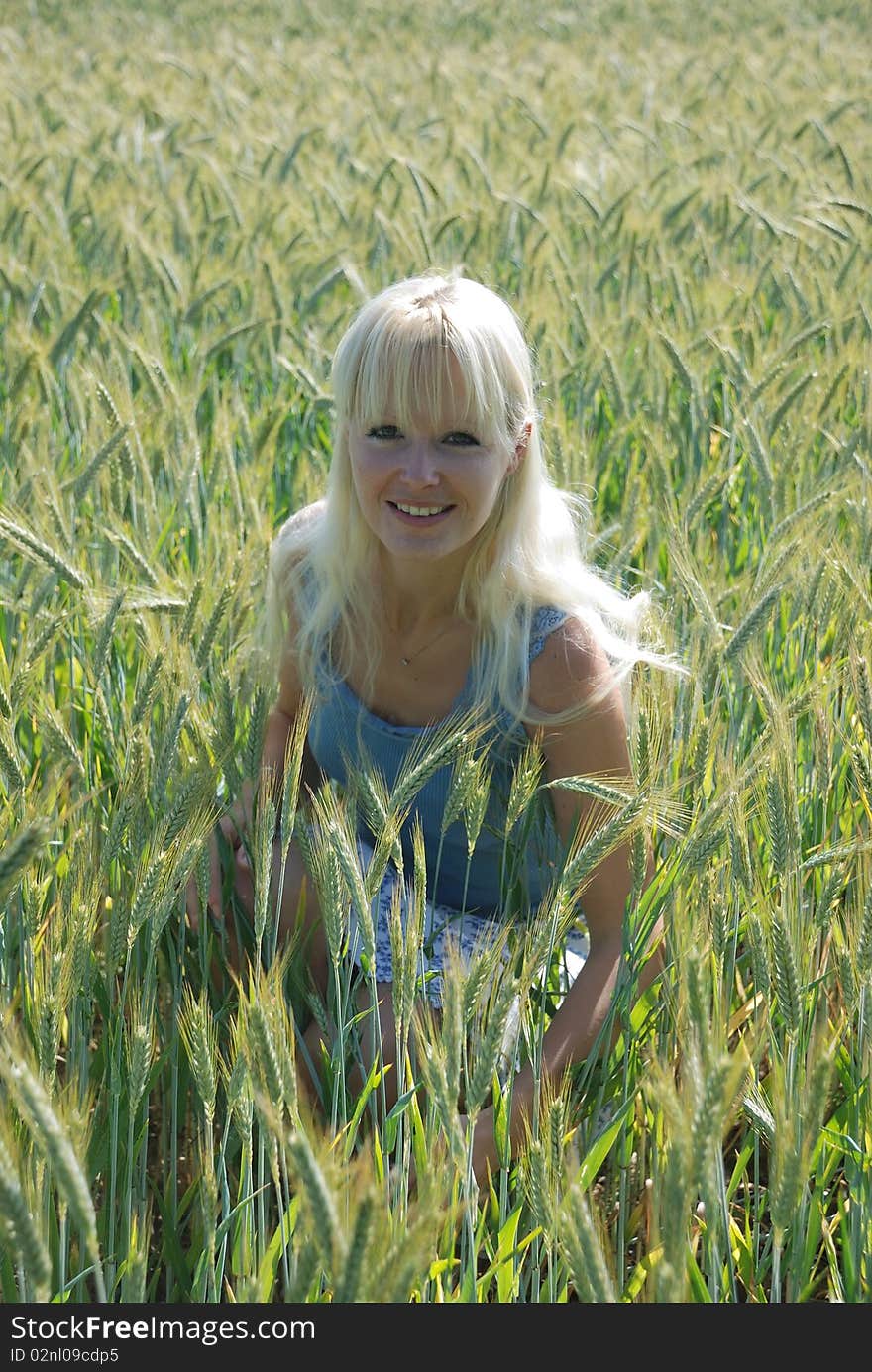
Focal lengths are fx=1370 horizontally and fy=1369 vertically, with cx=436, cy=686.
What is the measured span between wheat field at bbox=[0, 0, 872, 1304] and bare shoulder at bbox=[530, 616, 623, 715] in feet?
0.33

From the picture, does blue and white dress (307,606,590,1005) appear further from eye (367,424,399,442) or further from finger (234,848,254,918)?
eye (367,424,399,442)

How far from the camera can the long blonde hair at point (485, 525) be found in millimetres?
1749

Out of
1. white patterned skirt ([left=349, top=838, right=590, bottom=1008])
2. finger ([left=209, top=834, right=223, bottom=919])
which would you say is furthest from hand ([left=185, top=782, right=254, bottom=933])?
white patterned skirt ([left=349, top=838, right=590, bottom=1008])

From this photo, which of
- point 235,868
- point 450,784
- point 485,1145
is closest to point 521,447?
point 450,784

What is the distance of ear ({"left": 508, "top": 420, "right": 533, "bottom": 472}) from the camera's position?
6.09 ft

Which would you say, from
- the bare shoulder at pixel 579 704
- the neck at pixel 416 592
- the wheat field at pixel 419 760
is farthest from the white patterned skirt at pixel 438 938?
the neck at pixel 416 592

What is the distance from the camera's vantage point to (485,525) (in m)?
1.90

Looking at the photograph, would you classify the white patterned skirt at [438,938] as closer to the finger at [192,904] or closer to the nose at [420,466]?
the finger at [192,904]

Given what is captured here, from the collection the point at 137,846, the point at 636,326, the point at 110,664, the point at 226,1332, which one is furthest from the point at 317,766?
the point at 636,326

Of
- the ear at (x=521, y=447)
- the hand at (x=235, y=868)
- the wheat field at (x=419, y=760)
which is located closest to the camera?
the wheat field at (x=419, y=760)

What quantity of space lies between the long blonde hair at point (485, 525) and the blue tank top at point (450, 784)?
0.11 ft

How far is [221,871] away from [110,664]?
422mm

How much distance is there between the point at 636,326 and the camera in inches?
143

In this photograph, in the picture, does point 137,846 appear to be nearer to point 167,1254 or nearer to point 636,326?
point 167,1254
